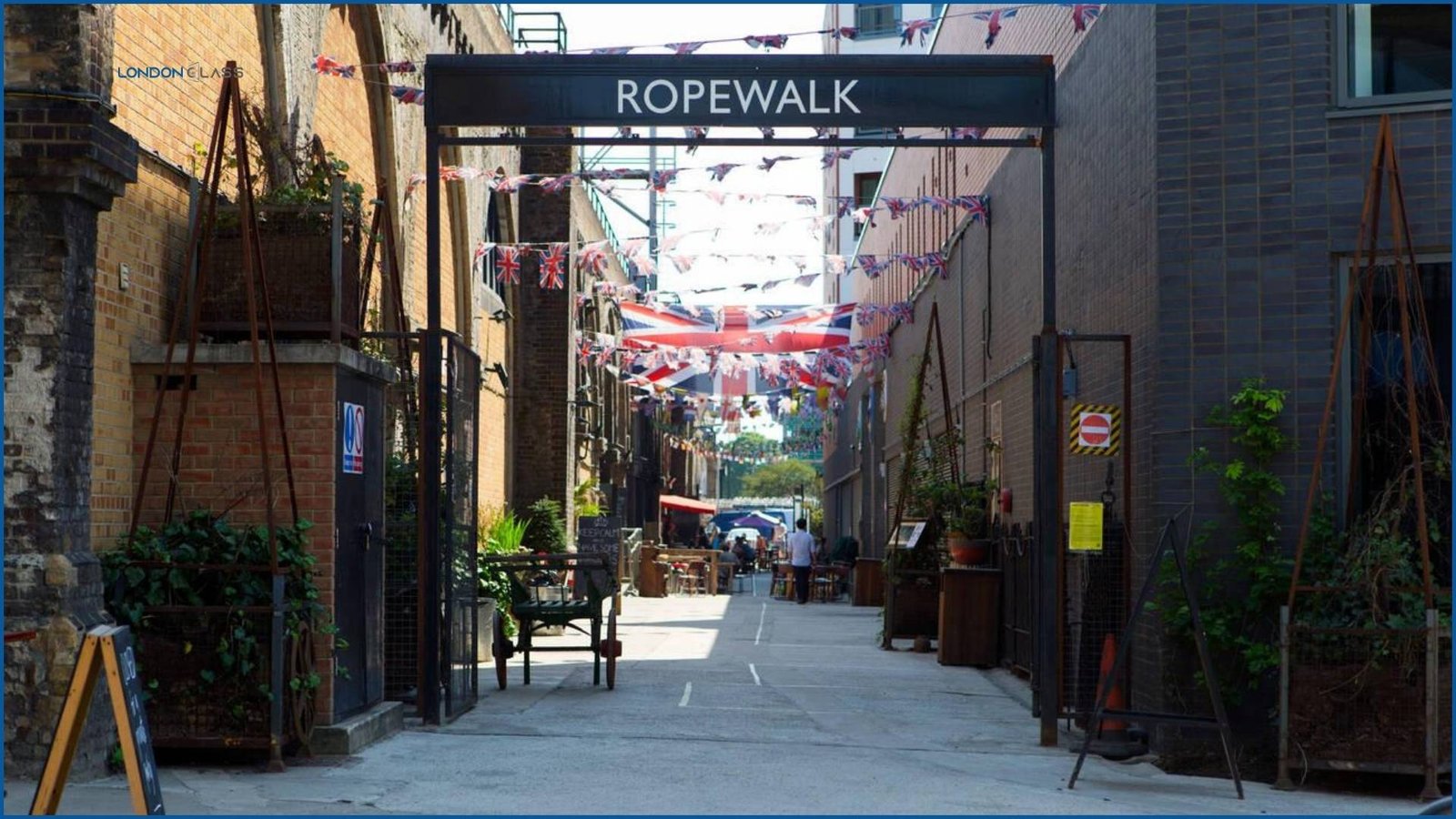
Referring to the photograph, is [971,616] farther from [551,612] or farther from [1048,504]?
[1048,504]

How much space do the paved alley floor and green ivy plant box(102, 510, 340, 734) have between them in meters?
0.49

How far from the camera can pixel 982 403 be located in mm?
20125

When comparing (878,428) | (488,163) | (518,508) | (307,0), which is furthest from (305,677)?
(878,428)

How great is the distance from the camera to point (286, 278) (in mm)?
10438

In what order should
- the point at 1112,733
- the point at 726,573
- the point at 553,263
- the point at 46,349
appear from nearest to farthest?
the point at 46,349
the point at 1112,733
the point at 553,263
the point at 726,573

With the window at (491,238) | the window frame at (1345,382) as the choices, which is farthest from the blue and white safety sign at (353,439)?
the window at (491,238)

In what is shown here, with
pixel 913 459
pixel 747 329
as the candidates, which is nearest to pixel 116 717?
pixel 913 459

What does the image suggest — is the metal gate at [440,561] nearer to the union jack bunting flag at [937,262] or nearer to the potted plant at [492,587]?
the potted plant at [492,587]

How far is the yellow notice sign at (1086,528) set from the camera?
11867 millimetres

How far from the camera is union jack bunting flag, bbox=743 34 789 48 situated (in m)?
12.2

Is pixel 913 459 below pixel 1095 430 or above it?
below

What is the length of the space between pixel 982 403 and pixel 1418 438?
33.1 feet

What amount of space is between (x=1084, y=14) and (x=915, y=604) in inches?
344

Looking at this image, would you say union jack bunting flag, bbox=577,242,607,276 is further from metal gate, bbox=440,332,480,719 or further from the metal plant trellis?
the metal plant trellis
